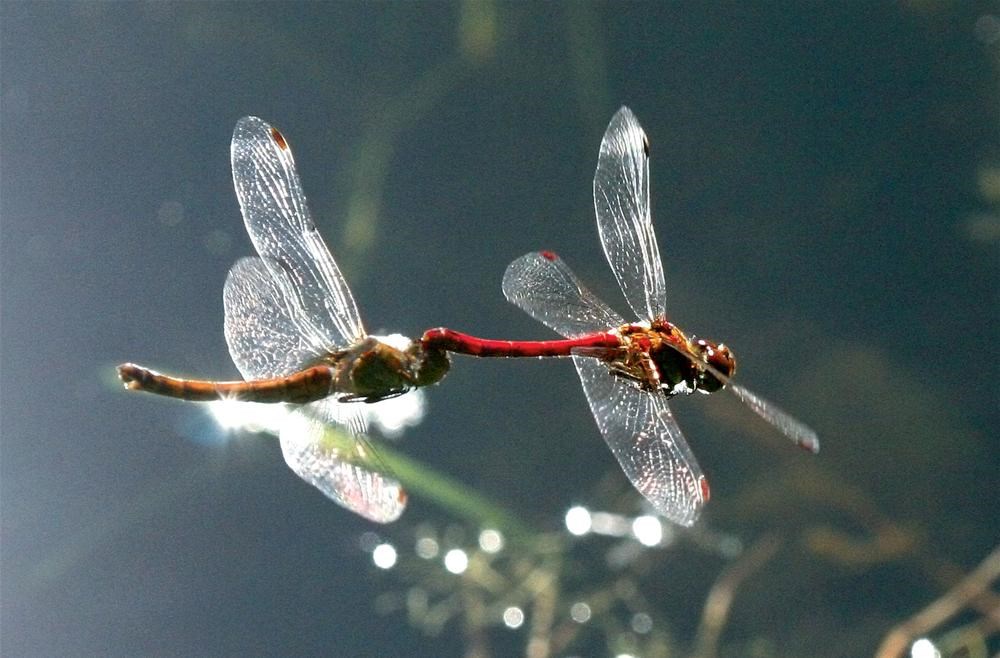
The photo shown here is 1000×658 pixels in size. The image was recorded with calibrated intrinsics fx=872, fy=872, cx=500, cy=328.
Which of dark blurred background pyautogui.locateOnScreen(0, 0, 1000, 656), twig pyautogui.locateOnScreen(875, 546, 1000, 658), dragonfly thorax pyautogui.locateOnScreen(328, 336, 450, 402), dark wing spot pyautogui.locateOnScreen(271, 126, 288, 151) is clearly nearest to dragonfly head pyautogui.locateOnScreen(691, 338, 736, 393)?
dragonfly thorax pyautogui.locateOnScreen(328, 336, 450, 402)

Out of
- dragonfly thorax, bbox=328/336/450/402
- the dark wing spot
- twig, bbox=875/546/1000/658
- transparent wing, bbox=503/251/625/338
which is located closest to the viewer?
dragonfly thorax, bbox=328/336/450/402

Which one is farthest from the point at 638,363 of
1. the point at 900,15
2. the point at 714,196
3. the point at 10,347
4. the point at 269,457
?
the point at 900,15

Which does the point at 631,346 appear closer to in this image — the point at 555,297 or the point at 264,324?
the point at 555,297

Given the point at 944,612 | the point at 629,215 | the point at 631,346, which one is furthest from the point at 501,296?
the point at 631,346

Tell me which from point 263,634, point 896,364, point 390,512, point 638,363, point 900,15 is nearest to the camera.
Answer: point 390,512

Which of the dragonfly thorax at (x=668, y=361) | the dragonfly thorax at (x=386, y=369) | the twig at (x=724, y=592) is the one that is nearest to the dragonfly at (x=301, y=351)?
the dragonfly thorax at (x=386, y=369)

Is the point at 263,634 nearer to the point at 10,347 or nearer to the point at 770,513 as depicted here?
the point at 10,347

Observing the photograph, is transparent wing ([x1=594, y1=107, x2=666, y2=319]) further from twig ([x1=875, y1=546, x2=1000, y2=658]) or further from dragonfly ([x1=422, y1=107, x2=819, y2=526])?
twig ([x1=875, y1=546, x2=1000, y2=658])
